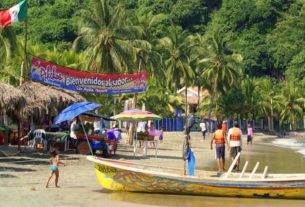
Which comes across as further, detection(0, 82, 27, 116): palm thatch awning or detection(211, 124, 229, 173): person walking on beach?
detection(0, 82, 27, 116): palm thatch awning

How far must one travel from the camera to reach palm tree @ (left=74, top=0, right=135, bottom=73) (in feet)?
108

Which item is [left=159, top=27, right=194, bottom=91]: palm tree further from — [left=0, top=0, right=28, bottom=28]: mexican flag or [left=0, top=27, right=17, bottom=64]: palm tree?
[left=0, top=0, right=28, bottom=28]: mexican flag

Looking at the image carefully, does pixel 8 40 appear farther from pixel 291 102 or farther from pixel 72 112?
pixel 291 102

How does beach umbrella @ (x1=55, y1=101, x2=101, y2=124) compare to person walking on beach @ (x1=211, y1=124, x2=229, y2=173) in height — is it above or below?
above

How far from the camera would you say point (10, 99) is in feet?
60.8

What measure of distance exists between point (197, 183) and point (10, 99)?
29.4ft

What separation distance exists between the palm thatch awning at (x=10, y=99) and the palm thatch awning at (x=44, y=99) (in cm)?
172

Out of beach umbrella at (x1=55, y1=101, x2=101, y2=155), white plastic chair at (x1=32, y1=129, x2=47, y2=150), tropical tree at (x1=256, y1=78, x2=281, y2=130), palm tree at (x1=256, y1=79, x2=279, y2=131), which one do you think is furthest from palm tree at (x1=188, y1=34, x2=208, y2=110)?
beach umbrella at (x1=55, y1=101, x2=101, y2=155)

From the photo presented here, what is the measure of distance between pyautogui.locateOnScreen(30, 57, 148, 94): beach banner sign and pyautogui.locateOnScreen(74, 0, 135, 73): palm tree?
6.67m

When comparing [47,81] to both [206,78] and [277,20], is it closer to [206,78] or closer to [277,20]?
[206,78]

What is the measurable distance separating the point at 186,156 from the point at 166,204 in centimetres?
240

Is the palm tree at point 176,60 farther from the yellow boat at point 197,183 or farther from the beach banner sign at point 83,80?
the yellow boat at point 197,183

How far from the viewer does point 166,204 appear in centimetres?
1182

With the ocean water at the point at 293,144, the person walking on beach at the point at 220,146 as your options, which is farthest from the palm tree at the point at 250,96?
the person walking on beach at the point at 220,146
